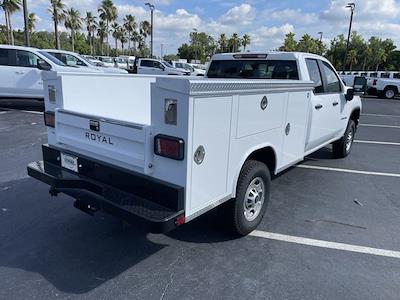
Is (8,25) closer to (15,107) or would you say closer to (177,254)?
(15,107)

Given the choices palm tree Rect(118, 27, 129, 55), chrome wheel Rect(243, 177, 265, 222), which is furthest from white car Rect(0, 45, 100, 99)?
palm tree Rect(118, 27, 129, 55)

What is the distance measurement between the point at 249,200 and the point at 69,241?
1868mm

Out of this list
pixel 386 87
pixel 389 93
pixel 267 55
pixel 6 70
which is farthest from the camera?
pixel 389 93

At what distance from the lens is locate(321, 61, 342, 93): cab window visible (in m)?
5.52

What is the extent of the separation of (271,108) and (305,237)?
1.44 m

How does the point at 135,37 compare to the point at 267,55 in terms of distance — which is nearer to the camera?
the point at 267,55

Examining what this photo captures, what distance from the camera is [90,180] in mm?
3229

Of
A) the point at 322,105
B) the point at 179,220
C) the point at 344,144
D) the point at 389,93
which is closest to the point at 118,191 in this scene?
the point at 179,220

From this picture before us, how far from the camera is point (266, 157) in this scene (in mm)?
3885

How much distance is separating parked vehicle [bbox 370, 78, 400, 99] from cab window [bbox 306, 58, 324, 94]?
70.3ft

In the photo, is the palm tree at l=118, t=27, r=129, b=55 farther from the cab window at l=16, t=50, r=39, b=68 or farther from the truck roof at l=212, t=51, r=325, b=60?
the truck roof at l=212, t=51, r=325, b=60

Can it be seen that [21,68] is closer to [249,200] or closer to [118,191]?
[118,191]

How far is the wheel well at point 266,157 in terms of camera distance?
3.64m

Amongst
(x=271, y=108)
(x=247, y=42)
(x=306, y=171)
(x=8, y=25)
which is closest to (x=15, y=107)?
(x=306, y=171)
